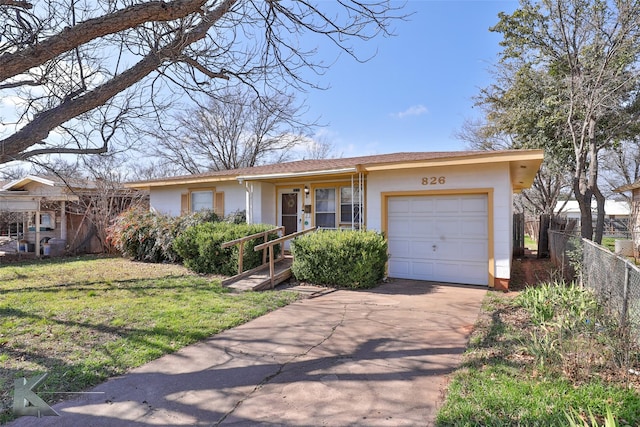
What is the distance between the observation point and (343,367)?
399 centimetres

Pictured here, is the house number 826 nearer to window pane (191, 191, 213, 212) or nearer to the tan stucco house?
the tan stucco house

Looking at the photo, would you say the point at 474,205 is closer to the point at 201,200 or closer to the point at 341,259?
the point at 341,259

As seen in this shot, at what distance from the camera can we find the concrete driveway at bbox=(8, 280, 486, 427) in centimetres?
304

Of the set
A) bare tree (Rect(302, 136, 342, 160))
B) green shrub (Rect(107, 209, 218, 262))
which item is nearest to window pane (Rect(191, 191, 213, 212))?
green shrub (Rect(107, 209, 218, 262))

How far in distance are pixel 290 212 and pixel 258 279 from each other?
413 centimetres

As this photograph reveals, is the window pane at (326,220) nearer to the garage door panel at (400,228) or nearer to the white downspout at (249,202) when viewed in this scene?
the garage door panel at (400,228)

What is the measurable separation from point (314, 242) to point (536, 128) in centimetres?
1176

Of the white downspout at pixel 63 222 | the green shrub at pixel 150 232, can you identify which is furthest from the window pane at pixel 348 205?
the white downspout at pixel 63 222

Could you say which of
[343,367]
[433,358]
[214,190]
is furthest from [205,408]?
[214,190]

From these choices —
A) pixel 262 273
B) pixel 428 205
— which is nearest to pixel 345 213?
pixel 428 205

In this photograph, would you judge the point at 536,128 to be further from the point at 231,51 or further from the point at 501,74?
the point at 231,51

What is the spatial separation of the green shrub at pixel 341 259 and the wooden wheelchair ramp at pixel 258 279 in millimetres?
403

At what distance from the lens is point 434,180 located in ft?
28.9

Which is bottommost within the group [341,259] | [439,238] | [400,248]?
[341,259]
